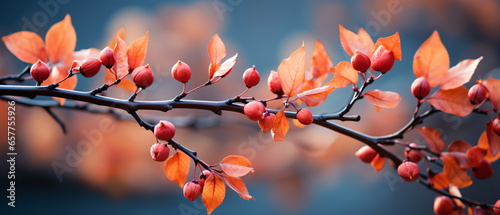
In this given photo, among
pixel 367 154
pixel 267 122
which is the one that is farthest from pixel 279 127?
pixel 367 154

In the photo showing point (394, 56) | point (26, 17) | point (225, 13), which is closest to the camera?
point (394, 56)

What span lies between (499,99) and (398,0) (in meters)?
0.61

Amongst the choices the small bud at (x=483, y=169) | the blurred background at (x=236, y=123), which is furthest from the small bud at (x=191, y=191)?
the blurred background at (x=236, y=123)

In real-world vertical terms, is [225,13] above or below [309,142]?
above

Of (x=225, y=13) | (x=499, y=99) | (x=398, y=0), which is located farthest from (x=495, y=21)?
(x=499, y=99)

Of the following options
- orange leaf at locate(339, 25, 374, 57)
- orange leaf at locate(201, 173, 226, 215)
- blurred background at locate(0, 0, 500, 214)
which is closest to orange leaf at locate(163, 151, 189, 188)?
orange leaf at locate(201, 173, 226, 215)

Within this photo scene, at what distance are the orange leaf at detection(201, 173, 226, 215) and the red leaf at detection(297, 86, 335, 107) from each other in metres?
0.07

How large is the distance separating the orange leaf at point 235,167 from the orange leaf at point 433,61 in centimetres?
13

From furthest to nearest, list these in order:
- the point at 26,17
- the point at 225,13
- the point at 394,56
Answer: the point at 225,13, the point at 26,17, the point at 394,56

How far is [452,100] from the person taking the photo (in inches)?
10.2

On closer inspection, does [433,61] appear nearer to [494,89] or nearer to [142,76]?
[494,89]

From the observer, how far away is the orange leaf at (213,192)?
0.23m

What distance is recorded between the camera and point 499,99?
259mm

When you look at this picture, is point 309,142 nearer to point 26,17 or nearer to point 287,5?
point 287,5
